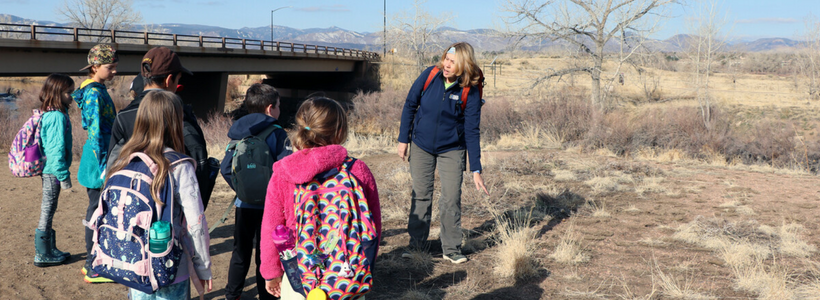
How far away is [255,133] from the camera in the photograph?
10.7ft

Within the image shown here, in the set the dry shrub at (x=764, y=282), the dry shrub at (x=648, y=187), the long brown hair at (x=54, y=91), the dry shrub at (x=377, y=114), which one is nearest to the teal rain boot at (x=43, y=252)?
the long brown hair at (x=54, y=91)

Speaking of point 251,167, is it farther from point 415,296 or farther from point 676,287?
point 676,287

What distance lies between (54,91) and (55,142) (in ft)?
1.28

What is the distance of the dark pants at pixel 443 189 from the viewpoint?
4430 millimetres

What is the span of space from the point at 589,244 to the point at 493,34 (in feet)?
57.5

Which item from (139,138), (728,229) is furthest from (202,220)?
(728,229)

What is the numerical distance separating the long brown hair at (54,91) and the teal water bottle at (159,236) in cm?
255

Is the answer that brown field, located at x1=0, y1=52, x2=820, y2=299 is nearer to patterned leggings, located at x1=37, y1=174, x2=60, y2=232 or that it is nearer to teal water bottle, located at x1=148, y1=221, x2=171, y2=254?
patterned leggings, located at x1=37, y1=174, x2=60, y2=232

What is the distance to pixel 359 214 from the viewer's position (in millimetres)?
2188

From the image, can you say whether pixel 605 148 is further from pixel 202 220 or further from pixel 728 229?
pixel 202 220

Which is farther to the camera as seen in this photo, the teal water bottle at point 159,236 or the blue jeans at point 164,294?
the blue jeans at point 164,294

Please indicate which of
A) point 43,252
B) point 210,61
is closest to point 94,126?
point 43,252

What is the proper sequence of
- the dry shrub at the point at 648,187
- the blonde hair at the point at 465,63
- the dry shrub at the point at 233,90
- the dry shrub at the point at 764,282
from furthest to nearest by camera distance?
the dry shrub at the point at 233,90, the dry shrub at the point at 648,187, the blonde hair at the point at 465,63, the dry shrub at the point at 764,282

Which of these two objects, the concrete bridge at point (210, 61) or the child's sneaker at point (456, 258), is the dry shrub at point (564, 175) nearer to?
the child's sneaker at point (456, 258)
